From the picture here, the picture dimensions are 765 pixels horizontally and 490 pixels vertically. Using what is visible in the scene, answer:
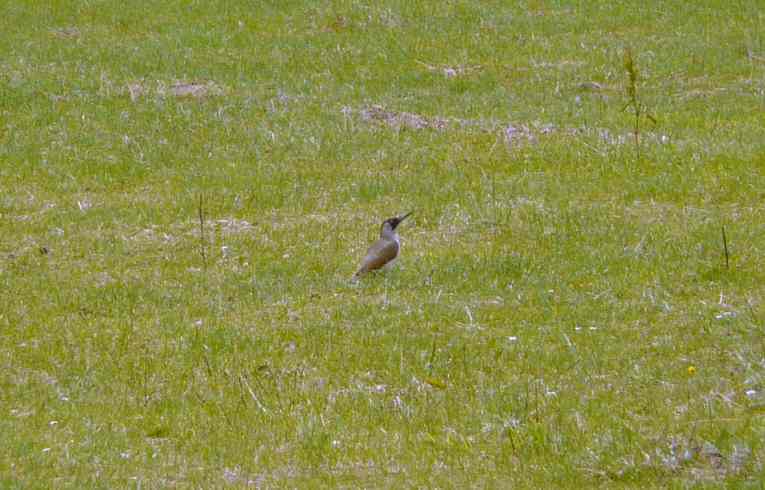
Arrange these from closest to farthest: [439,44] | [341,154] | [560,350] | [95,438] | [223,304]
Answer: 1. [95,438]
2. [560,350]
3. [223,304]
4. [341,154]
5. [439,44]

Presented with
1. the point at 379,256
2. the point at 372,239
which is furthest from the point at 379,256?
the point at 372,239

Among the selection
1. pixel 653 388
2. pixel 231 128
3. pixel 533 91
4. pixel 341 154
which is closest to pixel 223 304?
pixel 653 388

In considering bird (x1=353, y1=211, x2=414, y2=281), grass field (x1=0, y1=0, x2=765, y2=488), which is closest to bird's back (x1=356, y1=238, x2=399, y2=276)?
bird (x1=353, y1=211, x2=414, y2=281)

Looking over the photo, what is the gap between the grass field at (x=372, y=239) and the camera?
859 cm

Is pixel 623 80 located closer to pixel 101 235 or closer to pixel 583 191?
pixel 583 191

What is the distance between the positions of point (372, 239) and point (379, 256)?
1775 mm

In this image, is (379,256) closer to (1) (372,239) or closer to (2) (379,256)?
(2) (379,256)

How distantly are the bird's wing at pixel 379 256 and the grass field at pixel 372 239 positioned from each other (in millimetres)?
169

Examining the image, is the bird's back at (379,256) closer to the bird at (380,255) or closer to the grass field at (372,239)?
the bird at (380,255)

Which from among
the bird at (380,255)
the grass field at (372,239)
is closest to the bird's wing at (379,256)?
the bird at (380,255)

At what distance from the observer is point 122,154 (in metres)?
18.2

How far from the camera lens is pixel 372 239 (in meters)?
14.3

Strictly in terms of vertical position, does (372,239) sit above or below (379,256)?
below

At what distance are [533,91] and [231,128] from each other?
5.22 meters
